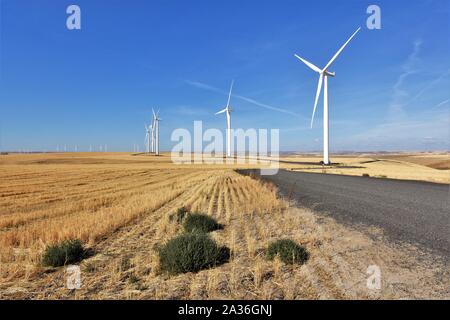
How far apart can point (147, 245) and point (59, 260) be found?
8.68 feet

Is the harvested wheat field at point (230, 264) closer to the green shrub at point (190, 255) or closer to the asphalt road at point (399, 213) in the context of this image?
the green shrub at point (190, 255)

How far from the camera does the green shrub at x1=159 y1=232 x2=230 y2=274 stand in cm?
791

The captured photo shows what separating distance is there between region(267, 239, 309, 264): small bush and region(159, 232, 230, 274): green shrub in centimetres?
127

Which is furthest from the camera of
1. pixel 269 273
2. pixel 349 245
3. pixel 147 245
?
pixel 147 245

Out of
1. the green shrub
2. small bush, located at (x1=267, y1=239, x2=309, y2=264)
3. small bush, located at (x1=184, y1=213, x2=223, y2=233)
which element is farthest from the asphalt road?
the green shrub

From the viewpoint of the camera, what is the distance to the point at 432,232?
11.2m

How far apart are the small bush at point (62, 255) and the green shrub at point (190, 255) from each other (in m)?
2.53

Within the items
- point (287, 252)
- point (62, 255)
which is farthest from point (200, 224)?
point (62, 255)

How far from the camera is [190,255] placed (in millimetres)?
8172

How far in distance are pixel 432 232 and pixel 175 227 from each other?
30.8ft
